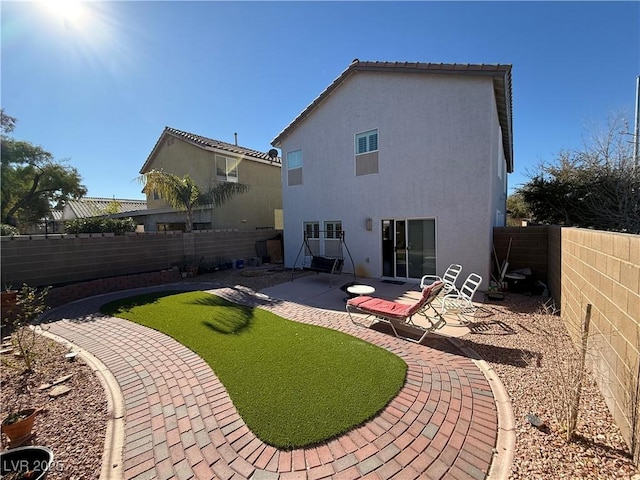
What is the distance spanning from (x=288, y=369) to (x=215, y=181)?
55.8 ft

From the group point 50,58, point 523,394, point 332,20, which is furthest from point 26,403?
point 332,20

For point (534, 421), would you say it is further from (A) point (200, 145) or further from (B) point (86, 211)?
(B) point (86, 211)

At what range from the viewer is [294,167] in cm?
1533

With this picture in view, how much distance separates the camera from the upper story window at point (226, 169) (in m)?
19.2

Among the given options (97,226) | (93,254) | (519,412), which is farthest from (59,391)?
(97,226)

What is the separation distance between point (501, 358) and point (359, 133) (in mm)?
10663

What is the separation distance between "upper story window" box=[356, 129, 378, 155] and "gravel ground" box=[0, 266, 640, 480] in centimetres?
902

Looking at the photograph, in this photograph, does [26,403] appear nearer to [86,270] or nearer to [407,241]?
[86,270]

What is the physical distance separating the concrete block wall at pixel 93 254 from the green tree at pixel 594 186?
19197 millimetres

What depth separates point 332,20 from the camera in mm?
9352

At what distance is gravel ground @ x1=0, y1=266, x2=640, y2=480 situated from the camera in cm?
276

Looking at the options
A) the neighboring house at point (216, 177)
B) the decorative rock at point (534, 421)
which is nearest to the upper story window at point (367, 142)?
the neighboring house at point (216, 177)

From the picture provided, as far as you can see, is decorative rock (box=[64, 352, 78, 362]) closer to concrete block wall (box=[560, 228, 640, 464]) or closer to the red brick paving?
the red brick paving

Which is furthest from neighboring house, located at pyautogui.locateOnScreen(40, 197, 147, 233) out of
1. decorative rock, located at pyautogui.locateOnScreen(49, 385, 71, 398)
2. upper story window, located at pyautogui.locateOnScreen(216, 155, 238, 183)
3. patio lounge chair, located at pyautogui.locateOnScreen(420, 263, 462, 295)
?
patio lounge chair, located at pyautogui.locateOnScreen(420, 263, 462, 295)
